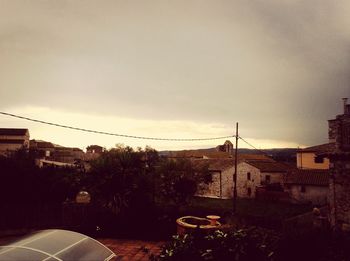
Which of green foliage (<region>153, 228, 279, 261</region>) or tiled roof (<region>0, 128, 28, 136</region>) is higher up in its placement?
tiled roof (<region>0, 128, 28, 136</region>)

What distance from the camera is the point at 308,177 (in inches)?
1480

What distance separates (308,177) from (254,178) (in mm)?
7957

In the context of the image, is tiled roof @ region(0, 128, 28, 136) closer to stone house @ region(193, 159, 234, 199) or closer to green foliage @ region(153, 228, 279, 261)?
stone house @ region(193, 159, 234, 199)

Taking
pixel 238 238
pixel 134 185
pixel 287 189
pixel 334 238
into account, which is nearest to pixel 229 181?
pixel 287 189

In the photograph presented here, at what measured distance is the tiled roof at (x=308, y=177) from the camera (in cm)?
3638

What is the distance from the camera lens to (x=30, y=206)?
1562 cm

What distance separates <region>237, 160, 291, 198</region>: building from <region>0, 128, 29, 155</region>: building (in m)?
40.4

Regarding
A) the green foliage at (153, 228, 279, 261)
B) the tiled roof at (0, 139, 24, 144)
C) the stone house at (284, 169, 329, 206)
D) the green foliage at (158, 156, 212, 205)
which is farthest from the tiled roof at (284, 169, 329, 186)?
the tiled roof at (0, 139, 24, 144)

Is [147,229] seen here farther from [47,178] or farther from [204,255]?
[204,255]

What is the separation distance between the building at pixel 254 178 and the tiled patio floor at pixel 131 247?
95.6 ft

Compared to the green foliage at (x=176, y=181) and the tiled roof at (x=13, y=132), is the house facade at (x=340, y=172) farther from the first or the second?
the tiled roof at (x=13, y=132)

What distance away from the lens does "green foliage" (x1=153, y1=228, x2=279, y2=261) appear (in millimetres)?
5781

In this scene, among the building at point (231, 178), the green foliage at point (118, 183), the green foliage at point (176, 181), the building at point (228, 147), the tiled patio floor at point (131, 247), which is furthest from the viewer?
the building at point (228, 147)

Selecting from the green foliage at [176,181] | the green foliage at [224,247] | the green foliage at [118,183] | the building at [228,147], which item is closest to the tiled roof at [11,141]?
the building at [228,147]
